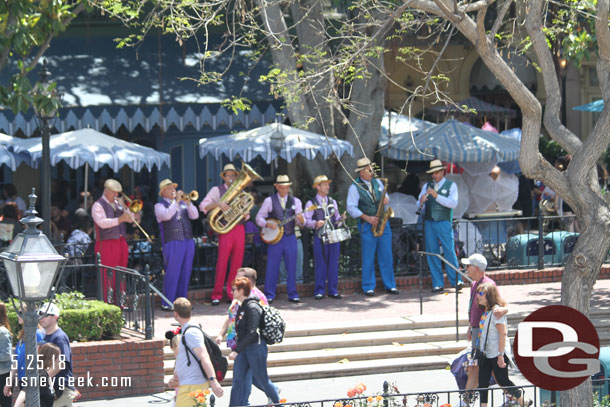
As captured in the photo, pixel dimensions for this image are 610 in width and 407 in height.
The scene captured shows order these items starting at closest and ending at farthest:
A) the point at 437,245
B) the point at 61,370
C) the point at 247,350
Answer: the point at 61,370, the point at 247,350, the point at 437,245

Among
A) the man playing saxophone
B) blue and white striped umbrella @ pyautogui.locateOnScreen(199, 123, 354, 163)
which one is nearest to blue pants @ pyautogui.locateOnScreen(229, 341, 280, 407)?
the man playing saxophone

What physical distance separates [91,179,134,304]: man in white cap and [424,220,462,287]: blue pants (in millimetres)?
4493

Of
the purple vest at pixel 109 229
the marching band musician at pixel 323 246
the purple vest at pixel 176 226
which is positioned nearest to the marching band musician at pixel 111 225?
the purple vest at pixel 109 229

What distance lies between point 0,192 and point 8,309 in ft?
30.3

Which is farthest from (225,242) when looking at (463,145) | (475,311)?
(475,311)

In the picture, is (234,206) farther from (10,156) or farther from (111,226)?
(10,156)

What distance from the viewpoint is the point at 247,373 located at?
10.6 meters

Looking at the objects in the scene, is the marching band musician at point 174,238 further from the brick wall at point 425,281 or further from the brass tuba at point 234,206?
the brick wall at point 425,281

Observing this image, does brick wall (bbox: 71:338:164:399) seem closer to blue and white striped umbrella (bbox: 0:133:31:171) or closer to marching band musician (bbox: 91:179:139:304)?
marching band musician (bbox: 91:179:139:304)

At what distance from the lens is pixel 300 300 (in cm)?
1596

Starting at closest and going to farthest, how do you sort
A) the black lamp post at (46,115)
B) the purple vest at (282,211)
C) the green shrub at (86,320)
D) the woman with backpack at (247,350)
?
the woman with backpack at (247,350) → the green shrub at (86,320) → the black lamp post at (46,115) → the purple vest at (282,211)

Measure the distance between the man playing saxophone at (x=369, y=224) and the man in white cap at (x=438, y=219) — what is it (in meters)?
0.61

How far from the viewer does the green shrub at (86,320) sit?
40.1 feet

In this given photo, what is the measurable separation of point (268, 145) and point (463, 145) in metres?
3.87
